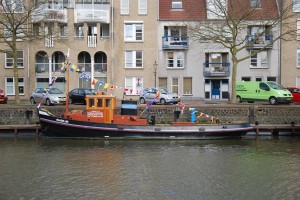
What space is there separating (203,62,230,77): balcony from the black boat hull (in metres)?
20.7

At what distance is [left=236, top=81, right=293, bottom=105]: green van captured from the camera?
40281 millimetres

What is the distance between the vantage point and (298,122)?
35.3m

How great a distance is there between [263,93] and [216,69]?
1157cm

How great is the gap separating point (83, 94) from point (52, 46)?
1272cm

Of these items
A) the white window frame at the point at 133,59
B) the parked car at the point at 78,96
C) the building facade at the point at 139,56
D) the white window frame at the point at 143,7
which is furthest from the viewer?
the white window frame at the point at 143,7

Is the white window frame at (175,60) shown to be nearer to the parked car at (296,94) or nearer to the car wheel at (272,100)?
the parked car at (296,94)

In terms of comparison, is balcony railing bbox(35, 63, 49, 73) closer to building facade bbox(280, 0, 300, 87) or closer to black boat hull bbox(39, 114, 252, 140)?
black boat hull bbox(39, 114, 252, 140)

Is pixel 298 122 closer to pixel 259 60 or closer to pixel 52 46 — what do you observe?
pixel 259 60

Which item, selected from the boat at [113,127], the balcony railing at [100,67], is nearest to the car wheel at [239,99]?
the boat at [113,127]

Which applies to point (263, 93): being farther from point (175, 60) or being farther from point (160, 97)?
point (175, 60)

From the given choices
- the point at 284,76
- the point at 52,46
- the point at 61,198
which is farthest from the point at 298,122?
the point at 52,46

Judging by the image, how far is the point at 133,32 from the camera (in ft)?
175

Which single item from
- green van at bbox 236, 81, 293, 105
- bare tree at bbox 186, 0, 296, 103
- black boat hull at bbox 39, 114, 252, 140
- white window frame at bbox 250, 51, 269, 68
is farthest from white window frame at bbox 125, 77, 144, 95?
black boat hull at bbox 39, 114, 252, 140

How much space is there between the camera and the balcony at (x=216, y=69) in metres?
52.4
